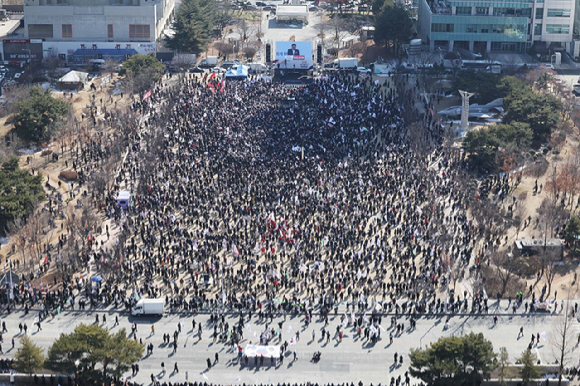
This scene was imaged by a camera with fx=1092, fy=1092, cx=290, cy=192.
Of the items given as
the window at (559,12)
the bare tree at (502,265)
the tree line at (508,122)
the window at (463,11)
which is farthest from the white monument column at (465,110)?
the window at (559,12)

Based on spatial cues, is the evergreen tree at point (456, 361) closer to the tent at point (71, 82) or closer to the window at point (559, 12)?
the tent at point (71, 82)

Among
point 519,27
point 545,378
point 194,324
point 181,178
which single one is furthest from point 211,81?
point 545,378

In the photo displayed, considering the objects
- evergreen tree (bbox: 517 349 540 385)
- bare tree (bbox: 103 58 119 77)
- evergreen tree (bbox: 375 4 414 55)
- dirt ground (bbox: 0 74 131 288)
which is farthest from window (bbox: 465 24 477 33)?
evergreen tree (bbox: 517 349 540 385)

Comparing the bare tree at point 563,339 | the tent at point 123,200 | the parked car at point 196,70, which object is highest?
the parked car at point 196,70

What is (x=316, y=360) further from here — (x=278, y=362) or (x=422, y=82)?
(x=422, y=82)

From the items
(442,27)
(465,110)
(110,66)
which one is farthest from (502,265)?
(110,66)

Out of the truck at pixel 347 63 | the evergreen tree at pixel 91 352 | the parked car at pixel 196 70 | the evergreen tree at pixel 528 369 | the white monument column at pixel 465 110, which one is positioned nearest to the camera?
the evergreen tree at pixel 91 352

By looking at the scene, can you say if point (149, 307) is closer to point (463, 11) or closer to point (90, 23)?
point (90, 23)
